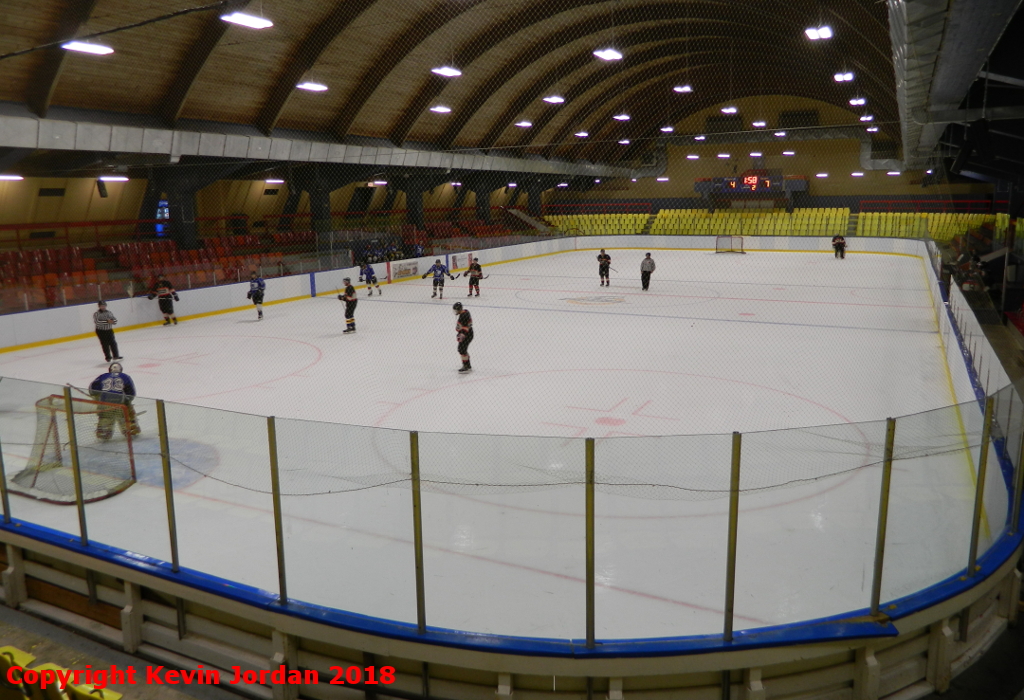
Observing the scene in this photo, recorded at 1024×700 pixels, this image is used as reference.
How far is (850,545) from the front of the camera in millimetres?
4469

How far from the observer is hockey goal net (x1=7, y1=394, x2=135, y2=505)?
17.3ft

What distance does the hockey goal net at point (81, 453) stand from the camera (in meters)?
5.28

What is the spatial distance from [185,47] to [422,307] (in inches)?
363

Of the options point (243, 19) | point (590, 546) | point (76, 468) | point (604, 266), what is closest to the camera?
point (590, 546)

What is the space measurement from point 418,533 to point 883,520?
9.02ft

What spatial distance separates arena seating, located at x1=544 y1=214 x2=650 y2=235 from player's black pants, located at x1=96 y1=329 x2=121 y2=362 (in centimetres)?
3250

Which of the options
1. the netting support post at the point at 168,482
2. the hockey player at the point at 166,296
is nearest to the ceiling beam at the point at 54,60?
the hockey player at the point at 166,296

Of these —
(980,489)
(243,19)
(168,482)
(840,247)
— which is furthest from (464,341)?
(840,247)

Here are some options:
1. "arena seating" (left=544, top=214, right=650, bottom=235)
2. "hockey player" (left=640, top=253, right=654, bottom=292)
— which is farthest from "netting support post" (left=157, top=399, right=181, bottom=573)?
"arena seating" (left=544, top=214, right=650, bottom=235)

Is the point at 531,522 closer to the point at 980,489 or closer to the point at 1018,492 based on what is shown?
the point at 980,489

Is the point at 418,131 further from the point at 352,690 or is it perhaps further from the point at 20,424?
the point at 352,690

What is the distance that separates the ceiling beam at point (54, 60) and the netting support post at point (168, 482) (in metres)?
13.4

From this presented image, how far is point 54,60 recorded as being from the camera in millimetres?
16688

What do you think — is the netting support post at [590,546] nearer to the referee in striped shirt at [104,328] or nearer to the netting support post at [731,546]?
the netting support post at [731,546]
